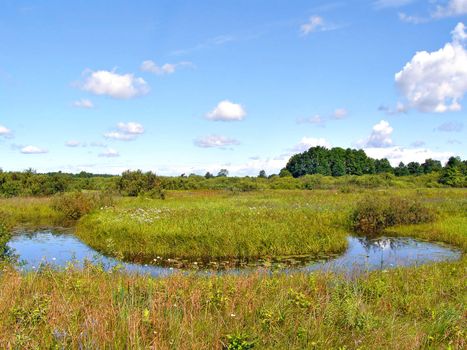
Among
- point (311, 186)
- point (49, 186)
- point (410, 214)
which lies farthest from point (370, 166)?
point (410, 214)

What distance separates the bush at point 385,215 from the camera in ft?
79.8

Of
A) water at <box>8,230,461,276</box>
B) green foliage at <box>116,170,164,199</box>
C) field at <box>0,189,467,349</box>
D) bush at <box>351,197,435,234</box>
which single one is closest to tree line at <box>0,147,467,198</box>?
green foliage at <box>116,170,164,199</box>

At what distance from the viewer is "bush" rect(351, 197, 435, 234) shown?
957 inches

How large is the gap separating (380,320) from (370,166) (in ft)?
383

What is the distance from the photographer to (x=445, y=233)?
20641mm

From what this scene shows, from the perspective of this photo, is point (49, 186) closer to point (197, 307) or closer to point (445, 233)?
point (445, 233)

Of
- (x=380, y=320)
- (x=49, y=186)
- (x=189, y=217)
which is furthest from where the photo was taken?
(x=49, y=186)

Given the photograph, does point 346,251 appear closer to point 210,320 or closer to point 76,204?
point 210,320

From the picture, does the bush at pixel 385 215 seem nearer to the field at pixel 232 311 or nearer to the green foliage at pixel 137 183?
the field at pixel 232 311

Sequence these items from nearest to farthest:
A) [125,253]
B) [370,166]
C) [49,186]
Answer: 1. [125,253]
2. [49,186]
3. [370,166]

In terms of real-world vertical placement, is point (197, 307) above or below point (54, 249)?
above

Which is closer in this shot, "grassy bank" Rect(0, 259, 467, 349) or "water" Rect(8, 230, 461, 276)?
"grassy bank" Rect(0, 259, 467, 349)

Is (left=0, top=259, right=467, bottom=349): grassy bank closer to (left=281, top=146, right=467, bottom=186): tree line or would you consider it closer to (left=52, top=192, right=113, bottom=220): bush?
(left=52, top=192, right=113, bottom=220): bush

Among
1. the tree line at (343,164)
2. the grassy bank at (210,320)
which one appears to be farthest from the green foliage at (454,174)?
the grassy bank at (210,320)
